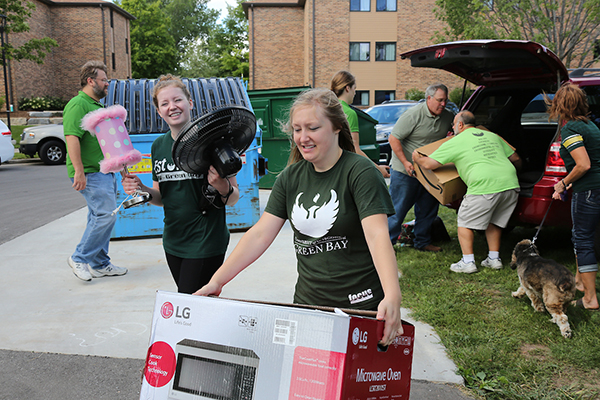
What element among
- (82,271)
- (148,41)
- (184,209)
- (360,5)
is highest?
(360,5)

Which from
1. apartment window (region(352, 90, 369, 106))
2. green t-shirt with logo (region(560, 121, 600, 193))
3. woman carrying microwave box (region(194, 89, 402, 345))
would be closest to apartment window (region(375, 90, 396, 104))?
apartment window (region(352, 90, 369, 106))

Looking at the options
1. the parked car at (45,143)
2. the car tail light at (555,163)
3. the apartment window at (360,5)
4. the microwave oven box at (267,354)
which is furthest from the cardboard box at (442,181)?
the apartment window at (360,5)

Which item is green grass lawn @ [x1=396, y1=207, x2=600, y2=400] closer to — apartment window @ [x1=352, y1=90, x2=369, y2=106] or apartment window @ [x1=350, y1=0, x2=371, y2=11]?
apartment window @ [x1=352, y1=90, x2=369, y2=106]

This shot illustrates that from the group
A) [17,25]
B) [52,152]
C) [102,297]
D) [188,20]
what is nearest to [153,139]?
[102,297]

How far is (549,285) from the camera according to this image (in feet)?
12.4

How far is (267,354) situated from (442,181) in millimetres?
4256

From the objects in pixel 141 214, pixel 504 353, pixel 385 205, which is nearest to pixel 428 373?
pixel 504 353

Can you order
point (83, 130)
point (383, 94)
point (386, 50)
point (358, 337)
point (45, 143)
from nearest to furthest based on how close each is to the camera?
point (358, 337)
point (83, 130)
point (45, 143)
point (386, 50)
point (383, 94)

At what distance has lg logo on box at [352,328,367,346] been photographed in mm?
1466

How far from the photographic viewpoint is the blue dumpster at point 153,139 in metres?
6.71

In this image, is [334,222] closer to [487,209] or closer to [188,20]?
[487,209]

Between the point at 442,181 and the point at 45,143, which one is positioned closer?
the point at 442,181

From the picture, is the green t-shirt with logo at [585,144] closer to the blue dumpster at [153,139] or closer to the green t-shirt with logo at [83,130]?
the blue dumpster at [153,139]

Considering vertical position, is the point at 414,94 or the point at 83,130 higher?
the point at 414,94
